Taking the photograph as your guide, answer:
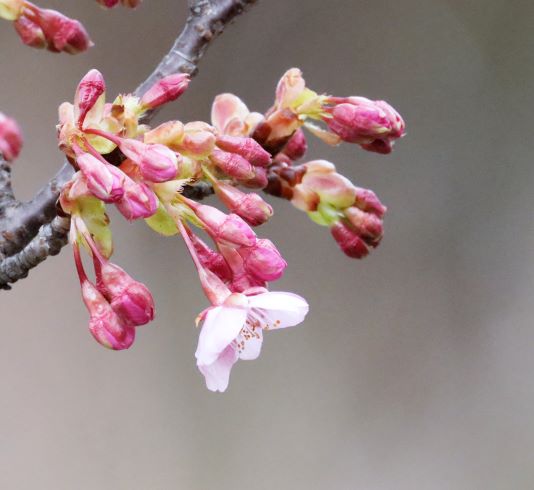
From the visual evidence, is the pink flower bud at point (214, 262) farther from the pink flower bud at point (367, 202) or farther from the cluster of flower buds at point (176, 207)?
the pink flower bud at point (367, 202)

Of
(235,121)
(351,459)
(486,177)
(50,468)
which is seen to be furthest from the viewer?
(486,177)

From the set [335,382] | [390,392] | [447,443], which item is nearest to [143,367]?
[335,382]

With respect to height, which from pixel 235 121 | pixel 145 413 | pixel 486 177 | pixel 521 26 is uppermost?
pixel 521 26

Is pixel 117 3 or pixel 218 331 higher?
pixel 117 3

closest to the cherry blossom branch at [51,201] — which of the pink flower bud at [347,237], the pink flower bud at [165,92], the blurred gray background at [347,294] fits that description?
the pink flower bud at [165,92]

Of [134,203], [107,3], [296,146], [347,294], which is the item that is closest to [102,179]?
[134,203]

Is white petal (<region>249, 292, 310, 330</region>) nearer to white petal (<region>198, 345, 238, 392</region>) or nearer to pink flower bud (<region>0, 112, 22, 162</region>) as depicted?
white petal (<region>198, 345, 238, 392</region>)

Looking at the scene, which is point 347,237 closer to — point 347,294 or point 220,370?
point 220,370

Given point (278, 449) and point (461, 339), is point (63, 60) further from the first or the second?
point (461, 339)
